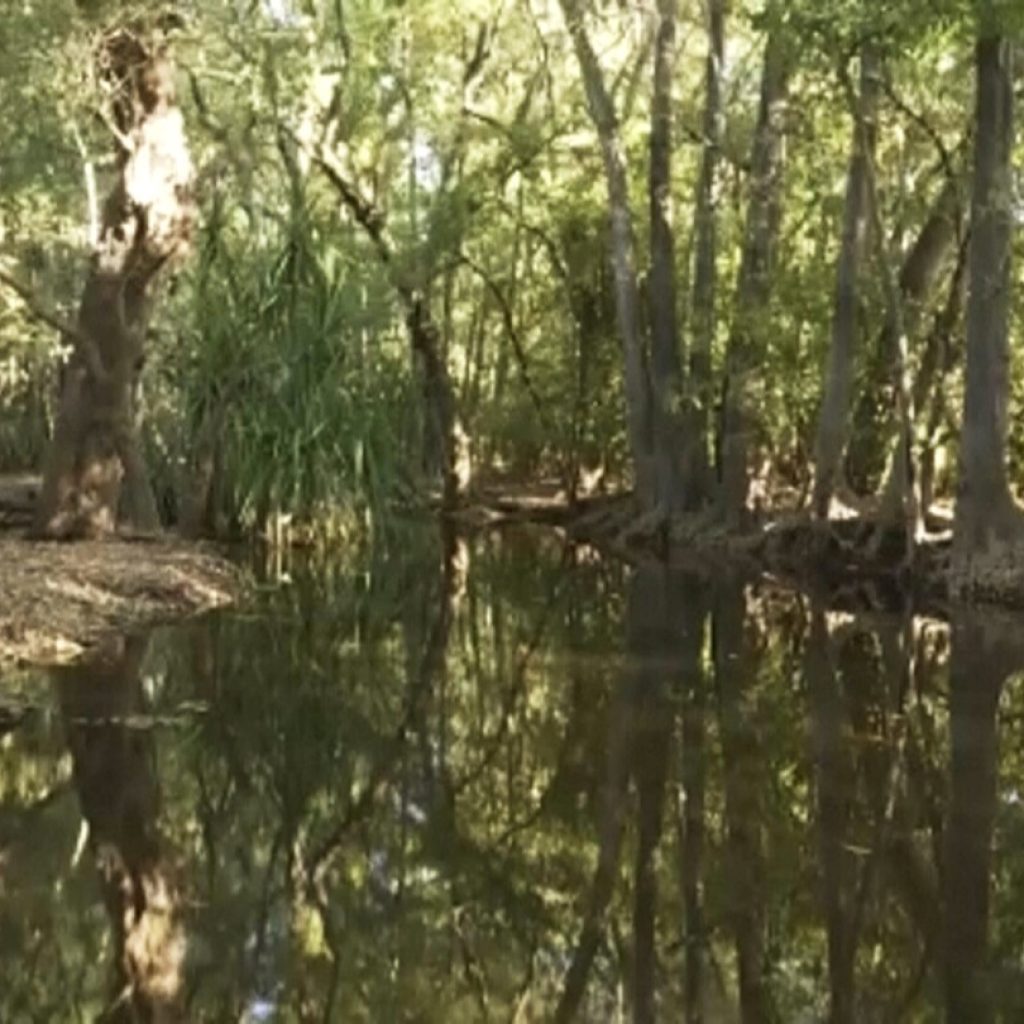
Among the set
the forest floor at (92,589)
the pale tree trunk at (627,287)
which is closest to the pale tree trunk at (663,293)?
the pale tree trunk at (627,287)

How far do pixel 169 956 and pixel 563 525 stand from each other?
85.7 feet

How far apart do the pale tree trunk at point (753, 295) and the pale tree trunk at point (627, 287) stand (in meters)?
1.60

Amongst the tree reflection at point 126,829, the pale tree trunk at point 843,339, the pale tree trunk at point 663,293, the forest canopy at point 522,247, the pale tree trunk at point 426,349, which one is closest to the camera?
the tree reflection at point 126,829

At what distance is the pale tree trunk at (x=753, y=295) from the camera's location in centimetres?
2264

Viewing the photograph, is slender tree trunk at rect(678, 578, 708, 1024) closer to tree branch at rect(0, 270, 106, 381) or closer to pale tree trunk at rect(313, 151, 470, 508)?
tree branch at rect(0, 270, 106, 381)

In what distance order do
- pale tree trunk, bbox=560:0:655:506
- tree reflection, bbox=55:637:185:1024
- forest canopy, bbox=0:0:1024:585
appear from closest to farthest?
tree reflection, bbox=55:637:185:1024 < forest canopy, bbox=0:0:1024:585 < pale tree trunk, bbox=560:0:655:506

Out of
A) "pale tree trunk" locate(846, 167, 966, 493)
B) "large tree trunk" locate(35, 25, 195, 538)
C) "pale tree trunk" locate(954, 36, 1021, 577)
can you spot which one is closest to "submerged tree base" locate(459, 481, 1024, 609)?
"pale tree trunk" locate(954, 36, 1021, 577)

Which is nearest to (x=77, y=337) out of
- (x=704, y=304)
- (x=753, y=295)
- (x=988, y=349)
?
(x=988, y=349)

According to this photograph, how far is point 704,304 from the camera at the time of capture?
82.6 feet

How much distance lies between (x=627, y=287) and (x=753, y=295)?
275 centimetres

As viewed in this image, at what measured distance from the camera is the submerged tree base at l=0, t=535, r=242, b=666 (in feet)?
39.3

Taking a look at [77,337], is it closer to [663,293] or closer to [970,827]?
[663,293]

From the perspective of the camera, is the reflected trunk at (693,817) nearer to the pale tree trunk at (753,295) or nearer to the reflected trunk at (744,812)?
the reflected trunk at (744,812)

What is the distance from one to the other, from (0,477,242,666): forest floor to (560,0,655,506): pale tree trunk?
8.86 metres
